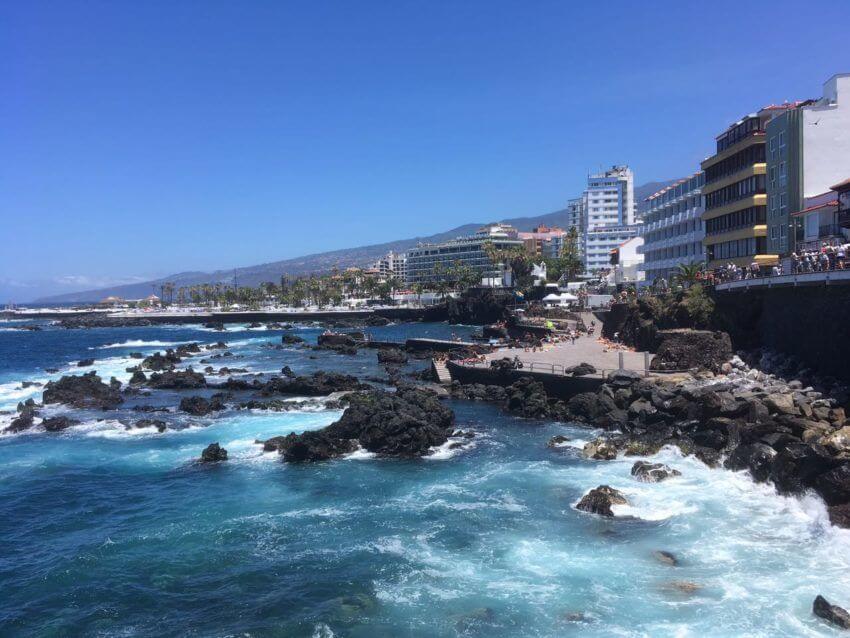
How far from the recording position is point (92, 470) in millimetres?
28391

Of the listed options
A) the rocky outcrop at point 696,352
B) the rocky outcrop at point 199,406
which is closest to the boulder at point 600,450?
the rocky outcrop at point 696,352

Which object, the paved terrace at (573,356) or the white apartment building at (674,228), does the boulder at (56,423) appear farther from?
the white apartment building at (674,228)

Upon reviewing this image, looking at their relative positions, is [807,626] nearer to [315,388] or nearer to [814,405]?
[814,405]

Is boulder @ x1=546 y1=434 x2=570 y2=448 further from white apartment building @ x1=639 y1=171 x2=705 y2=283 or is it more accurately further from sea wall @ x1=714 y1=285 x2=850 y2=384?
white apartment building @ x1=639 y1=171 x2=705 y2=283

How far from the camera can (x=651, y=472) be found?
23.7 meters

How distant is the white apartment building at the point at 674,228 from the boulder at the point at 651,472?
39435 mm

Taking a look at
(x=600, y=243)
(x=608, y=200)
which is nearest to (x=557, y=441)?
(x=600, y=243)

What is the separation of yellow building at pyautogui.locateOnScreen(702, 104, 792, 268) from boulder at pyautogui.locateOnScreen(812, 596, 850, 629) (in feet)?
109

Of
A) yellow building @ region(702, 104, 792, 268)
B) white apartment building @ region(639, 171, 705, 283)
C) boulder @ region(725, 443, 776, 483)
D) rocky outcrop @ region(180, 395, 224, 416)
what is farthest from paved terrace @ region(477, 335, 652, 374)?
rocky outcrop @ region(180, 395, 224, 416)

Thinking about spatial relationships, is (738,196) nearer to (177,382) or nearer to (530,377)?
(530,377)

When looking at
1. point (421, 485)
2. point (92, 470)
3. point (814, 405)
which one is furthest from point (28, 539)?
point (814, 405)

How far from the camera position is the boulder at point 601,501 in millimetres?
20625

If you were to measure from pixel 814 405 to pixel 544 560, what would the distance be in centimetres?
1462

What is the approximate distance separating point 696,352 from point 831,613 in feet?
77.5
